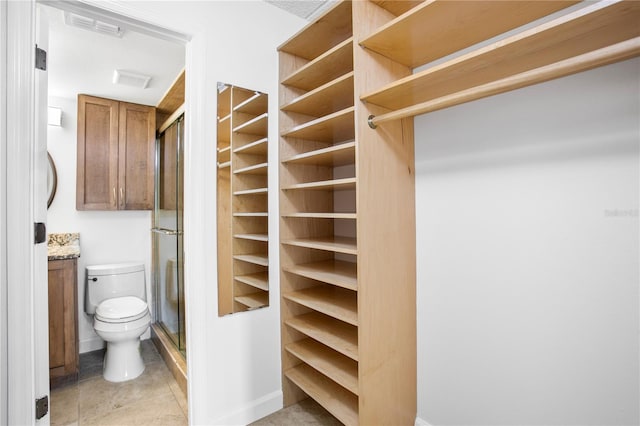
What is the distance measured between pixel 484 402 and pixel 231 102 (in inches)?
77.4

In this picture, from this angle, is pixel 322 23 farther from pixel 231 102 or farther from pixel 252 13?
pixel 231 102

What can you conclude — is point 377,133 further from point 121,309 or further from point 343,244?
point 121,309

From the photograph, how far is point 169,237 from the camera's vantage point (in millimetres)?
2584

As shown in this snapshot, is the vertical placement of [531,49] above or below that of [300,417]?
above

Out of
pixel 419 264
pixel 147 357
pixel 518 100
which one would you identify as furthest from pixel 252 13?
pixel 147 357

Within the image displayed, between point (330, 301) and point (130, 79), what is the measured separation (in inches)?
92.6

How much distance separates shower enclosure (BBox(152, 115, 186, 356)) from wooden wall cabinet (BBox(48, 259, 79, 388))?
65 centimetres

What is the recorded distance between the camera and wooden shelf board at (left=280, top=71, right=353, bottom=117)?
58.0 inches

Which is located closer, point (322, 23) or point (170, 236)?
point (322, 23)

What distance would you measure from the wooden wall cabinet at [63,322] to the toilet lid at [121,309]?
195 mm

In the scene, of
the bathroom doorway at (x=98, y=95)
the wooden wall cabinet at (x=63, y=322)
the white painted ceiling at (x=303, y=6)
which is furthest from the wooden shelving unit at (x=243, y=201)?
the wooden wall cabinet at (x=63, y=322)

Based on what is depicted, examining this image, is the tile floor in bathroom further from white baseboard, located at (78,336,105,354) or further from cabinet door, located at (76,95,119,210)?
cabinet door, located at (76,95,119,210)

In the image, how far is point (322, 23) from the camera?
1.59 metres

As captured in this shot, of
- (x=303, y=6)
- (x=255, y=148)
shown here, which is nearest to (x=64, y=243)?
(x=255, y=148)
